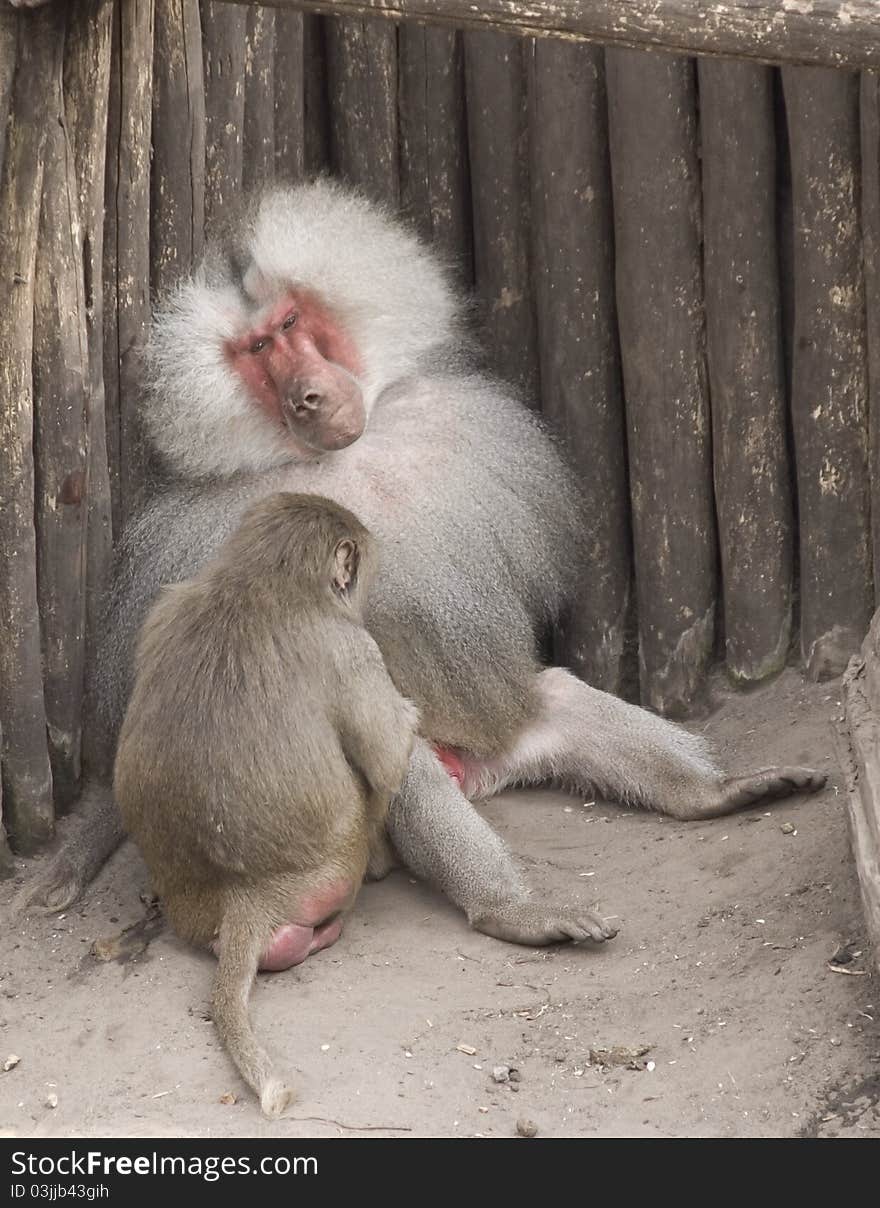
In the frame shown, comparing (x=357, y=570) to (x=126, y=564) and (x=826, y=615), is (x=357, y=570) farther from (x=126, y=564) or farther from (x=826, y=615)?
(x=826, y=615)

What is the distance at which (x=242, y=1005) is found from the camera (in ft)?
12.2

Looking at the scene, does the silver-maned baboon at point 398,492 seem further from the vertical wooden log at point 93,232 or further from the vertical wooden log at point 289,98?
the vertical wooden log at point 289,98

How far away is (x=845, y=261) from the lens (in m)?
4.65

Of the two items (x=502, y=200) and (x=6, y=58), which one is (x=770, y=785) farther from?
(x=6, y=58)

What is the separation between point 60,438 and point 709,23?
1.85m

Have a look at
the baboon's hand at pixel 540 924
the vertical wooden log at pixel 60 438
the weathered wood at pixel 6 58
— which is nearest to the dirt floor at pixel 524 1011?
the baboon's hand at pixel 540 924

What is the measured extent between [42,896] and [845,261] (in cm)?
257

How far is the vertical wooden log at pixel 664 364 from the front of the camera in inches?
187

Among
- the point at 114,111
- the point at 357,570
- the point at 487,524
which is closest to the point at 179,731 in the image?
the point at 357,570

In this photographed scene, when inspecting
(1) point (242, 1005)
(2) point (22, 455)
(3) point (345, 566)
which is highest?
(2) point (22, 455)

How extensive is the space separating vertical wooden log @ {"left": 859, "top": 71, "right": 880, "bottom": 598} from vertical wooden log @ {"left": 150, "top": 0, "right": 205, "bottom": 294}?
1.66m

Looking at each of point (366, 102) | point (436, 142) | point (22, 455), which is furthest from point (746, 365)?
point (22, 455)

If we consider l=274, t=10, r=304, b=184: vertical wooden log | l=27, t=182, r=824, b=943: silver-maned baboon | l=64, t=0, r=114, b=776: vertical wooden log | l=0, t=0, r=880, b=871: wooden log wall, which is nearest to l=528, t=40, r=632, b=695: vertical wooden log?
l=0, t=0, r=880, b=871: wooden log wall

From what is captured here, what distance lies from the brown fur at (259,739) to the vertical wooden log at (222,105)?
3.59ft
